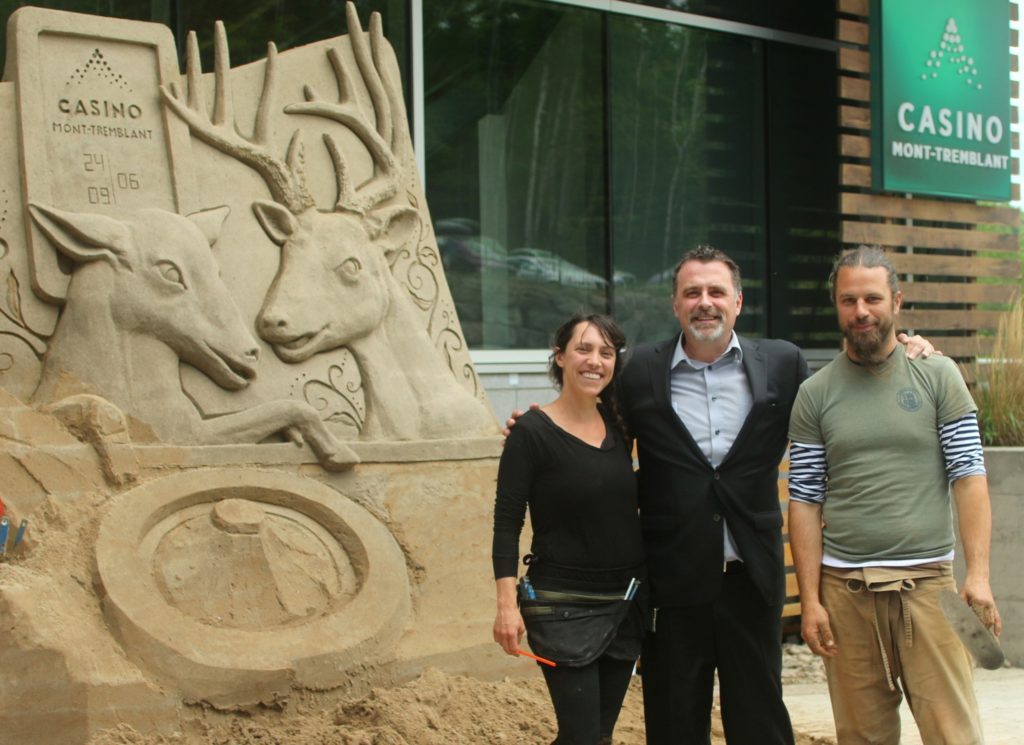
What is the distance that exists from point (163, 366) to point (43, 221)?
0.71m

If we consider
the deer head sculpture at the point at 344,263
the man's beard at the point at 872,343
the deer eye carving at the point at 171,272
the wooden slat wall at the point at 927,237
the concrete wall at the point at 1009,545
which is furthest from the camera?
the wooden slat wall at the point at 927,237

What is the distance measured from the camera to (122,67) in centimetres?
520

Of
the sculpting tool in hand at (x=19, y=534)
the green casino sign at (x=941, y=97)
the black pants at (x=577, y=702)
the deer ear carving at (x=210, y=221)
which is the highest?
the green casino sign at (x=941, y=97)

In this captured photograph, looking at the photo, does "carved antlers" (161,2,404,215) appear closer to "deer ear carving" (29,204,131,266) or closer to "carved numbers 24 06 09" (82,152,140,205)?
"carved numbers 24 06 09" (82,152,140,205)

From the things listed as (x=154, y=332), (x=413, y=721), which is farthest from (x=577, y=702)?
(x=154, y=332)

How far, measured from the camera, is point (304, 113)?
223 inches

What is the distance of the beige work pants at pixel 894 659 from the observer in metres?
3.41

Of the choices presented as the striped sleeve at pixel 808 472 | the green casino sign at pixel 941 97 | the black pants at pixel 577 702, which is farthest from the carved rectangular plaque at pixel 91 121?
the green casino sign at pixel 941 97

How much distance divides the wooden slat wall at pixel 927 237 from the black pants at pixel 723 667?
18.4ft

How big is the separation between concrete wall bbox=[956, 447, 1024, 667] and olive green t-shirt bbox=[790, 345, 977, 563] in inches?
161

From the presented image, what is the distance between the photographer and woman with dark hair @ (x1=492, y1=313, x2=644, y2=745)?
132 inches

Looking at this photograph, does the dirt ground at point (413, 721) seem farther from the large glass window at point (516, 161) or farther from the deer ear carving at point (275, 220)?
the large glass window at point (516, 161)

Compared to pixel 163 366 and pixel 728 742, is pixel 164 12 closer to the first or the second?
pixel 163 366

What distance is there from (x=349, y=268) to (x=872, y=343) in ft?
8.78
